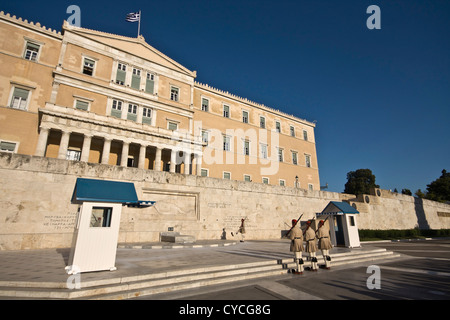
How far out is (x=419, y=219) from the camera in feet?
117

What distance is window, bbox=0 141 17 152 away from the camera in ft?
61.9

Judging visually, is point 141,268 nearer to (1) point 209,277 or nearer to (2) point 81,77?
(1) point 209,277

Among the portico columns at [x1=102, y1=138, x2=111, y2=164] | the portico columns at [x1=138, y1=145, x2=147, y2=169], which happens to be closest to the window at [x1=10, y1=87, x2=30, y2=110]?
the portico columns at [x1=102, y1=138, x2=111, y2=164]

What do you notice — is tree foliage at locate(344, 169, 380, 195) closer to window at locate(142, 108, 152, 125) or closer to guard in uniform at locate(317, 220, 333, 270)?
window at locate(142, 108, 152, 125)

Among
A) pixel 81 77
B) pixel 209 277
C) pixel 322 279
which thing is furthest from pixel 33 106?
pixel 322 279

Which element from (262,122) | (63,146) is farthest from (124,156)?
(262,122)

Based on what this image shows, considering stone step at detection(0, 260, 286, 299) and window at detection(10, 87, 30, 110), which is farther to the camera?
window at detection(10, 87, 30, 110)

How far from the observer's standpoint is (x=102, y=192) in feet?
23.5

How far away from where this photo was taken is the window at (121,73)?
2514 centimetres

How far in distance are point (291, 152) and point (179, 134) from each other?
849 inches

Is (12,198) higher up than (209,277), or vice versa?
(12,198)

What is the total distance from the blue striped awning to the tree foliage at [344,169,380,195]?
71.2m

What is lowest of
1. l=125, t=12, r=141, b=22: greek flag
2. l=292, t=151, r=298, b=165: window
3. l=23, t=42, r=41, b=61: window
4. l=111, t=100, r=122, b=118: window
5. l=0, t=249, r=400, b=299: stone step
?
l=0, t=249, r=400, b=299: stone step

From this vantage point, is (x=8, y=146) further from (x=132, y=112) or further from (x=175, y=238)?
(x=175, y=238)
